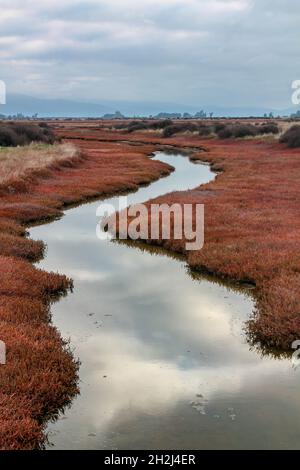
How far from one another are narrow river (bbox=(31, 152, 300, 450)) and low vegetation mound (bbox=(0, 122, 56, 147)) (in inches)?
1891

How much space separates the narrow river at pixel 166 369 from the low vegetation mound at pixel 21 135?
158 ft

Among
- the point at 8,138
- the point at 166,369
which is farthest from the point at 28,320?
the point at 8,138

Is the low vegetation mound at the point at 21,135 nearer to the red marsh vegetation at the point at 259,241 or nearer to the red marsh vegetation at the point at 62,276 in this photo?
the red marsh vegetation at the point at 62,276

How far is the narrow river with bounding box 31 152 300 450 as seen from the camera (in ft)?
28.1

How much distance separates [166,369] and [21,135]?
199 feet

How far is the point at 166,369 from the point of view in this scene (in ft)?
35.4

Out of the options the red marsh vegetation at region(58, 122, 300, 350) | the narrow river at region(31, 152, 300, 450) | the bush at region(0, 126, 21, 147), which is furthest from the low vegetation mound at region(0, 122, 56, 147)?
the narrow river at region(31, 152, 300, 450)

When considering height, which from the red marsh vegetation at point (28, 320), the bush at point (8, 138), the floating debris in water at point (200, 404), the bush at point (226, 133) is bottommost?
the floating debris in water at point (200, 404)

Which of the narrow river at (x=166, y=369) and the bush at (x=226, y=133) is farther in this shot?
the bush at (x=226, y=133)

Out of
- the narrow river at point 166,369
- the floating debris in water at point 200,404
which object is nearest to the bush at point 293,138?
the narrow river at point 166,369

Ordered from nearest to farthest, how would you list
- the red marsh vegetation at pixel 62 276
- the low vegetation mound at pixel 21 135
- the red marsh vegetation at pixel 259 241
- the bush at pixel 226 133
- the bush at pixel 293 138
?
1. the red marsh vegetation at pixel 62 276
2. the red marsh vegetation at pixel 259 241
3. the low vegetation mound at pixel 21 135
4. the bush at pixel 293 138
5. the bush at pixel 226 133

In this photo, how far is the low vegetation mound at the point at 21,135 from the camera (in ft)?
208

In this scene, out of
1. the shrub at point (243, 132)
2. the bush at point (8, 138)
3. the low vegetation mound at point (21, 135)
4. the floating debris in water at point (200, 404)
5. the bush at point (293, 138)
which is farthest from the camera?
the shrub at point (243, 132)
